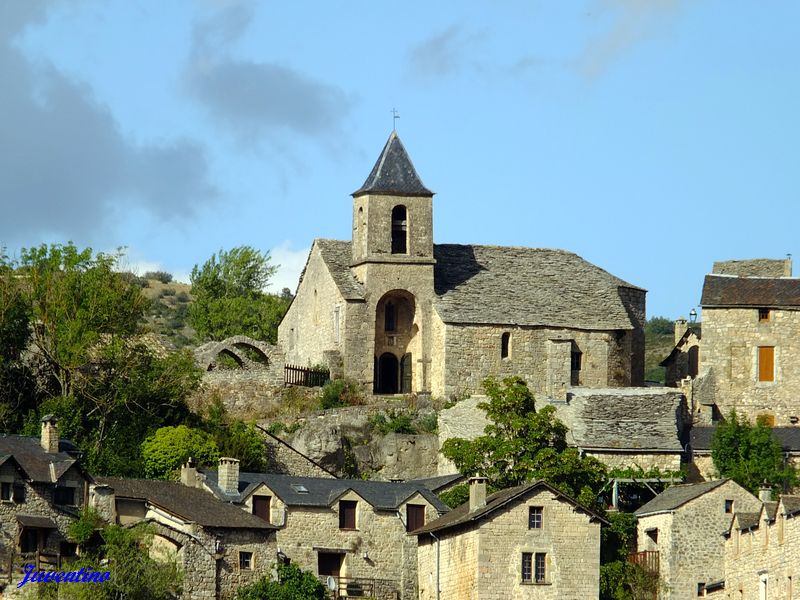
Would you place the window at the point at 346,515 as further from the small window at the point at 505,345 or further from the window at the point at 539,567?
the small window at the point at 505,345

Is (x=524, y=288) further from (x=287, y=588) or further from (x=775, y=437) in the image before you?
(x=287, y=588)

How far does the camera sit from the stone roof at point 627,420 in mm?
73688

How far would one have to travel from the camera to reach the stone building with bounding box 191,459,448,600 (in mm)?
66188

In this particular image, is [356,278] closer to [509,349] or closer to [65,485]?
[509,349]

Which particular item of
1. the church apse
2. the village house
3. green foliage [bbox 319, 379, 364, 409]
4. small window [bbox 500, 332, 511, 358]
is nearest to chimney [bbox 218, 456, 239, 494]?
the village house

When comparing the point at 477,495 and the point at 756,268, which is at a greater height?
the point at 756,268

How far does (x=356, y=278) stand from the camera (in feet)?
273

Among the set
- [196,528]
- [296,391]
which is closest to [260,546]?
[196,528]

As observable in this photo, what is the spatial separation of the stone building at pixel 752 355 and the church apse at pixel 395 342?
10.6 metres

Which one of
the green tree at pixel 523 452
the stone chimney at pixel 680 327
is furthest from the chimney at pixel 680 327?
the green tree at pixel 523 452

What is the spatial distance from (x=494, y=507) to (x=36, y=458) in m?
13.0

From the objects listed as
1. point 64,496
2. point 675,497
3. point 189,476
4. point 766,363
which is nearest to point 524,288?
point 766,363

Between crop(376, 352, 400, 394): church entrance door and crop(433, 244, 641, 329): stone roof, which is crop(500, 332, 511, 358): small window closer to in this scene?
crop(433, 244, 641, 329): stone roof

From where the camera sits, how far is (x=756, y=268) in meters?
85.4
